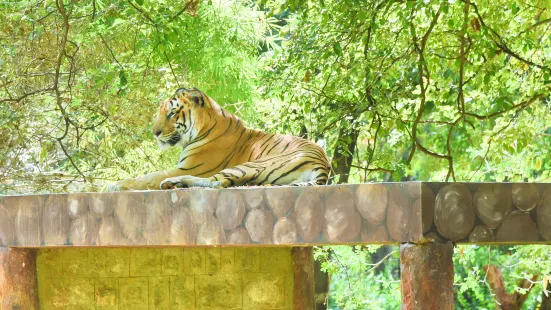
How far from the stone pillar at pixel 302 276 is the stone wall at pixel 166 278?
0.14 ft

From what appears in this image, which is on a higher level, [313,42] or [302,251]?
[313,42]

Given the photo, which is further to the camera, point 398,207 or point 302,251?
point 302,251

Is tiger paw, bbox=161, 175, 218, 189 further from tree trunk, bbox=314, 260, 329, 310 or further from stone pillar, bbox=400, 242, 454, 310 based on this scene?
tree trunk, bbox=314, 260, 329, 310

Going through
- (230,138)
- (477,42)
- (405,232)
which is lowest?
(405,232)

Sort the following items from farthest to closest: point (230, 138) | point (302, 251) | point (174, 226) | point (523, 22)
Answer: point (523, 22)
point (302, 251)
point (230, 138)
point (174, 226)

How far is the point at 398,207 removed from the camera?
4.48m

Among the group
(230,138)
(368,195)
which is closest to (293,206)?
(368,195)

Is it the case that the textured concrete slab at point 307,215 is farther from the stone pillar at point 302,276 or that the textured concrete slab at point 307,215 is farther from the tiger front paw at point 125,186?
the stone pillar at point 302,276

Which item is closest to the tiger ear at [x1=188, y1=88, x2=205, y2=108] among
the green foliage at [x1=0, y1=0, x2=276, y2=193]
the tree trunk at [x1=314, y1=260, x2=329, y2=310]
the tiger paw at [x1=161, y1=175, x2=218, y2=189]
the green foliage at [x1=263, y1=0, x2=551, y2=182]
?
the tiger paw at [x1=161, y1=175, x2=218, y2=189]

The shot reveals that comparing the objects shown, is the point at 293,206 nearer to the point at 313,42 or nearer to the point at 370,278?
the point at 313,42

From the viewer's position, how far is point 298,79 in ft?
30.0

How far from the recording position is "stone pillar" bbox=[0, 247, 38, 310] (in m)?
5.81

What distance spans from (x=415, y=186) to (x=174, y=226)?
1.37 m

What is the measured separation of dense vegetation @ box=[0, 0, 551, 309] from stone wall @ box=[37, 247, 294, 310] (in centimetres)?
169
